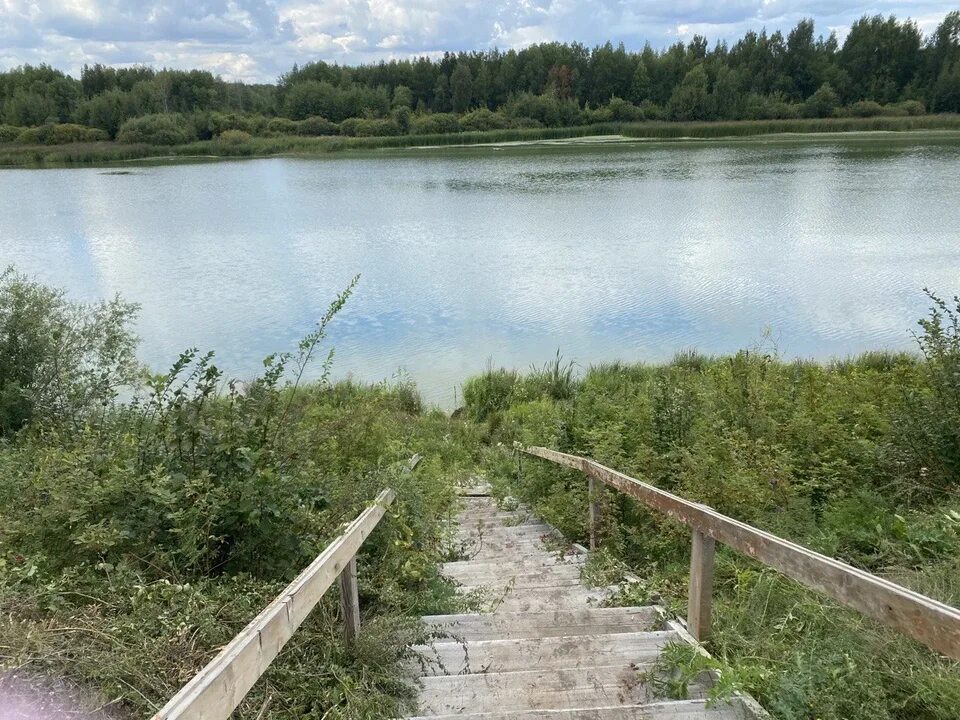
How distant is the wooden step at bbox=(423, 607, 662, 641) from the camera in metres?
3.67

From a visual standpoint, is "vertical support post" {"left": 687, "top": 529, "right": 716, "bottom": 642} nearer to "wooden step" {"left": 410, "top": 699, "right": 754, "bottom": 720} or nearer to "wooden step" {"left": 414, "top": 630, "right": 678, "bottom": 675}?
"wooden step" {"left": 414, "top": 630, "right": 678, "bottom": 675}

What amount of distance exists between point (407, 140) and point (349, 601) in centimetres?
8236

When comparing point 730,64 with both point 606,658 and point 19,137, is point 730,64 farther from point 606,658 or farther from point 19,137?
point 606,658

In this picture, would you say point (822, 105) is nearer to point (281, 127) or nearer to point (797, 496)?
point (281, 127)

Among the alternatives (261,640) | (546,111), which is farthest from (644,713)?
(546,111)

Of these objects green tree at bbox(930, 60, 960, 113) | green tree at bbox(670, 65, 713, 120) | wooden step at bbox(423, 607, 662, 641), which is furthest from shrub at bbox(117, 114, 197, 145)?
A: green tree at bbox(930, 60, 960, 113)

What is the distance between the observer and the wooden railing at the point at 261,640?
167 cm

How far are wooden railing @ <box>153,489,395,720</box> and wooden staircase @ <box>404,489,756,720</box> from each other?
0.56m

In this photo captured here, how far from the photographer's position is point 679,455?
19.7 ft

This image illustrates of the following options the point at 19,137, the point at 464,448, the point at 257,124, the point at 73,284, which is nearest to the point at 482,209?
the point at 73,284

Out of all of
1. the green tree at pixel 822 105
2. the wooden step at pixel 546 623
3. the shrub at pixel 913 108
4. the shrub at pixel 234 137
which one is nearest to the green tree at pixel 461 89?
the shrub at pixel 234 137

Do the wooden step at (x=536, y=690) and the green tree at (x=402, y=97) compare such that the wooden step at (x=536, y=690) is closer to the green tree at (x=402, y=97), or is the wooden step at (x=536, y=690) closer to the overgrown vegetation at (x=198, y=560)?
the overgrown vegetation at (x=198, y=560)

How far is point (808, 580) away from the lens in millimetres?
2469

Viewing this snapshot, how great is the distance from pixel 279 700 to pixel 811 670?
2075 millimetres
